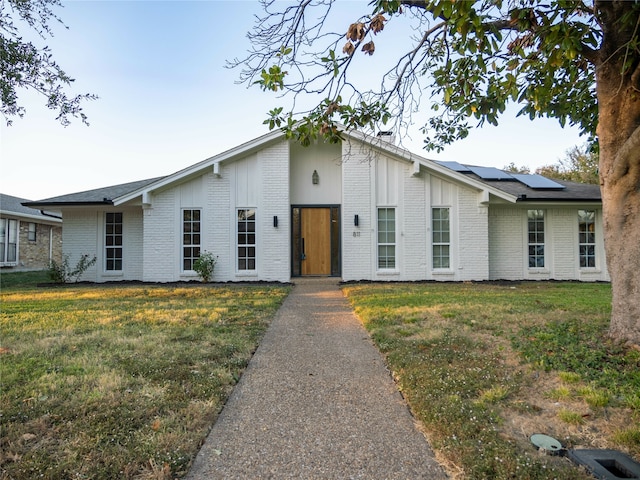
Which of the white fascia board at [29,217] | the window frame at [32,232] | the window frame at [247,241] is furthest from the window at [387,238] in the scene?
the window frame at [32,232]

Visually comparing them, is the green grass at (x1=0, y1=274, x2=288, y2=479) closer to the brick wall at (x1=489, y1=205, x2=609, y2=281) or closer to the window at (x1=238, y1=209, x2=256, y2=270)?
the window at (x1=238, y1=209, x2=256, y2=270)

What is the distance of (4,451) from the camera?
89.9 inches

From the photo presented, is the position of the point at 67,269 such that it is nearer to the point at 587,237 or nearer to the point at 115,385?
the point at 115,385

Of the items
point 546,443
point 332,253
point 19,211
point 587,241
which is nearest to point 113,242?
point 332,253

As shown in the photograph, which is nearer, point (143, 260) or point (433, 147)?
point (433, 147)

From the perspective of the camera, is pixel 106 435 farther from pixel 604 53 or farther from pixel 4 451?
pixel 604 53

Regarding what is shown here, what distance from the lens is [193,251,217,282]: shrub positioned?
11727mm

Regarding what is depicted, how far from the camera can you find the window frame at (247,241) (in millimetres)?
12125

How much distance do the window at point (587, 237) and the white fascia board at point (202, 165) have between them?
35.9 ft

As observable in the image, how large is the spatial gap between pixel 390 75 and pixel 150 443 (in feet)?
17.5

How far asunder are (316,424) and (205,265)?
9.70 meters

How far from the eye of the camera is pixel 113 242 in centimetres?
1294

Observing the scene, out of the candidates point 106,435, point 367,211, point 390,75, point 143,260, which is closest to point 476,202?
point 367,211

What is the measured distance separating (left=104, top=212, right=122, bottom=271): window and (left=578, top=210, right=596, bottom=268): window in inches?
641
